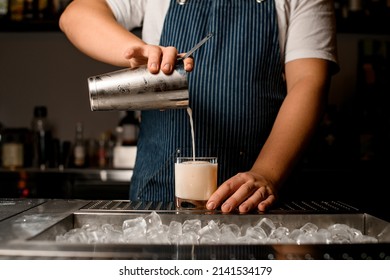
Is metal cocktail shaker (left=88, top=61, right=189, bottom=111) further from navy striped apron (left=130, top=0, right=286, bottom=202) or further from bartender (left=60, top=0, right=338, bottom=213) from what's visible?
navy striped apron (left=130, top=0, right=286, bottom=202)

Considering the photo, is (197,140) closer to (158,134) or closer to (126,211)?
(158,134)

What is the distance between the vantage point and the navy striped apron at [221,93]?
159cm

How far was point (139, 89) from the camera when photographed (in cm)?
109

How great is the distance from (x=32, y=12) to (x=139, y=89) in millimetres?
2369

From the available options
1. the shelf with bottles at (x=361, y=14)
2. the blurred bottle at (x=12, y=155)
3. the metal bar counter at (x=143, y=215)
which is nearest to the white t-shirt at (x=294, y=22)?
the metal bar counter at (x=143, y=215)

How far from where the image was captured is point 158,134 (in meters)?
1.64

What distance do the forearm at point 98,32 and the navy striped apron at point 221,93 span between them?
256 millimetres

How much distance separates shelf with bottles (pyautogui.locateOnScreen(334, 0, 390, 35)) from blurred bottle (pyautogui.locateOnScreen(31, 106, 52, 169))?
193 cm


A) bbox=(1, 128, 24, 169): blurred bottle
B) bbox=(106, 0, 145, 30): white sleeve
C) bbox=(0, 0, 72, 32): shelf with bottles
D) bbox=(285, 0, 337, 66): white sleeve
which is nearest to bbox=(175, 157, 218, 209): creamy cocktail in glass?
bbox=(285, 0, 337, 66): white sleeve

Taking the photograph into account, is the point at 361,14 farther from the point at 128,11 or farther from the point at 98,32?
the point at 98,32

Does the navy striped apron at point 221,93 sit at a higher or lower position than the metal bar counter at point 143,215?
higher

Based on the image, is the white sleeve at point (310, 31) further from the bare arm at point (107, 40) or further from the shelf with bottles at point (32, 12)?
the shelf with bottles at point (32, 12)

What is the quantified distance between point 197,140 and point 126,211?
532mm
